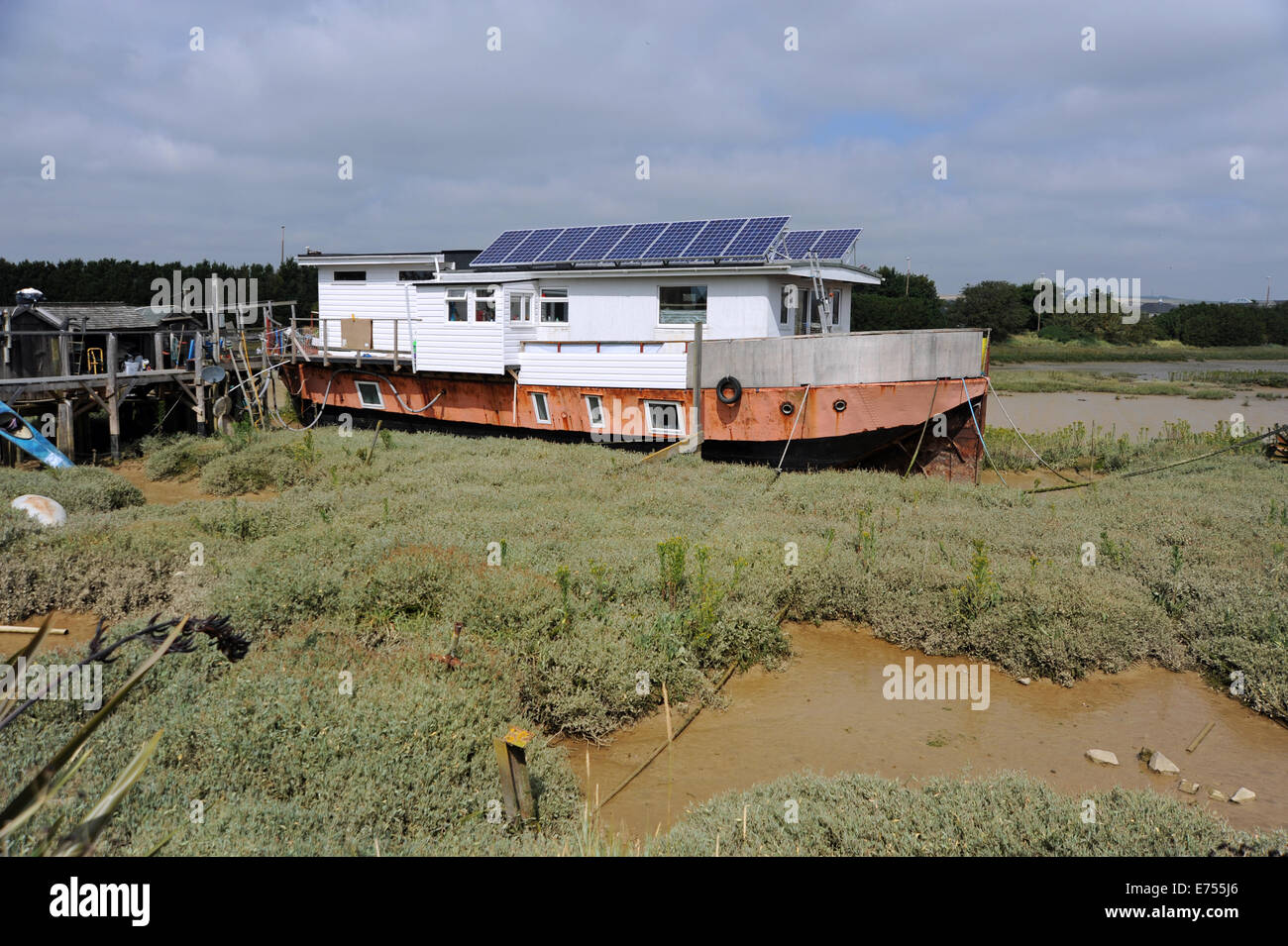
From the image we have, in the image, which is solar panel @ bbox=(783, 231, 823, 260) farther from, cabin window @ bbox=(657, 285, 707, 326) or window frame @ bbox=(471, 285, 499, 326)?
window frame @ bbox=(471, 285, 499, 326)

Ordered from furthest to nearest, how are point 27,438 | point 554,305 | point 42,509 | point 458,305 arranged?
1. point 554,305
2. point 458,305
3. point 27,438
4. point 42,509

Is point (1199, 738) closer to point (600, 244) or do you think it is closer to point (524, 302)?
point (524, 302)

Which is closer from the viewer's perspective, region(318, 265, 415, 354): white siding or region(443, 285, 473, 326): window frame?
region(443, 285, 473, 326): window frame

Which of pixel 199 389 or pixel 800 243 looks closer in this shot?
pixel 800 243

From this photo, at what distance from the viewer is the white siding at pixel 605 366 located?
54.6 ft

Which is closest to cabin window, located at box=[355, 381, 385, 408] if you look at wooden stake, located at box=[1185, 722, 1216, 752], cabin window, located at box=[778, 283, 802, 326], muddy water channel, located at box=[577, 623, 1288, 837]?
cabin window, located at box=[778, 283, 802, 326]

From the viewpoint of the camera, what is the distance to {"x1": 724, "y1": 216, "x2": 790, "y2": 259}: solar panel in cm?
1686

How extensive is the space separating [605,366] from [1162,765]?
12473 millimetres

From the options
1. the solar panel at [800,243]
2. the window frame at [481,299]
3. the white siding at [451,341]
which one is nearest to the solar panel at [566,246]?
the window frame at [481,299]

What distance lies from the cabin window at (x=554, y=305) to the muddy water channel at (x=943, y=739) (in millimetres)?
12392

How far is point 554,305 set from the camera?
19266 millimetres

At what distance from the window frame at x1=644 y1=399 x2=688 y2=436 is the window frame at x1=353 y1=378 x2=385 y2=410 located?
24.8ft

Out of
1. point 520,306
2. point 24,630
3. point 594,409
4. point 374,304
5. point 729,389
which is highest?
point 374,304
